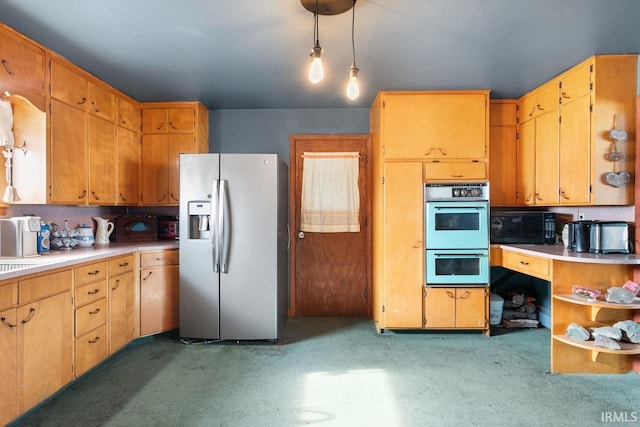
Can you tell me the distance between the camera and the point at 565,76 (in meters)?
2.88

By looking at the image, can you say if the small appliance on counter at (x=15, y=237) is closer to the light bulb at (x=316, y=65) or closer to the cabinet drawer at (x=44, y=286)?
the cabinet drawer at (x=44, y=286)

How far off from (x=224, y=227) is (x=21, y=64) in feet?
5.82

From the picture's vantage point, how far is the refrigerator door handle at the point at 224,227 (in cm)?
302

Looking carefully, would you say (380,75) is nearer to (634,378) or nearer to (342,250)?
(342,250)

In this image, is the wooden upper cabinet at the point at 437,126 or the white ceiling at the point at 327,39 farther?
the wooden upper cabinet at the point at 437,126

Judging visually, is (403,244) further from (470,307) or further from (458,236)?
(470,307)

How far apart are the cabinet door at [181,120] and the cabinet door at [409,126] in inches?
81.4

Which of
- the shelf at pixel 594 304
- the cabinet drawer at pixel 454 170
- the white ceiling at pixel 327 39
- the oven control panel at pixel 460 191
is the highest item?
the white ceiling at pixel 327 39

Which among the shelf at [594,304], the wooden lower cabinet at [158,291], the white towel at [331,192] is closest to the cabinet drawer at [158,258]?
the wooden lower cabinet at [158,291]

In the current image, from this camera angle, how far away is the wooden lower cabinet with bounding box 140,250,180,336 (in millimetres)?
3068

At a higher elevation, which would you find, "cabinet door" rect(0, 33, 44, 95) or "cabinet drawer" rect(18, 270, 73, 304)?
"cabinet door" rect(0, 33, 44, 95)

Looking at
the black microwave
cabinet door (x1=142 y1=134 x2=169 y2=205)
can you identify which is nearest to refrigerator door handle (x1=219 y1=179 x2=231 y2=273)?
cabinet door (x1=142 y1=134 x2=169 y2=205)

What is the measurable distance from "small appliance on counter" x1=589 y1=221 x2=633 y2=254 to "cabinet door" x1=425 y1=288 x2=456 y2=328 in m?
1.20

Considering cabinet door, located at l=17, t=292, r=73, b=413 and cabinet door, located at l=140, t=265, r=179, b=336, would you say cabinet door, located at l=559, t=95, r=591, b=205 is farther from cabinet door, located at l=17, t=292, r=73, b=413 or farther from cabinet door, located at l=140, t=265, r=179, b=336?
cabinet door, located at l=17, t=292, r=73, b=413
